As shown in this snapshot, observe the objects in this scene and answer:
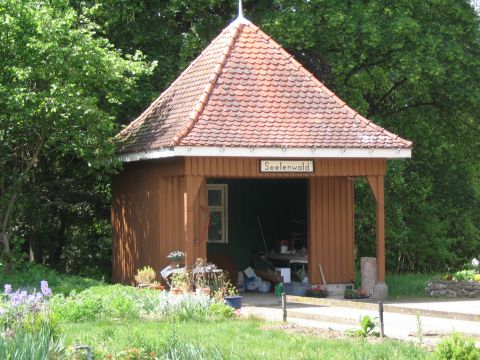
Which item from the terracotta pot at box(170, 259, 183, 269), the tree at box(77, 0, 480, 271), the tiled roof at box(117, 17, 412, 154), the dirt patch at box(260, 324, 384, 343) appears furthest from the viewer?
the tree at box(77, 0, 480, 271)

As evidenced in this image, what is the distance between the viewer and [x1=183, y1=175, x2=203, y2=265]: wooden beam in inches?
708

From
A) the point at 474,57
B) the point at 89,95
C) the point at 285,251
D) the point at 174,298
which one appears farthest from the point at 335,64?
the point at 174,298

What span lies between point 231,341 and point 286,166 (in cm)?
751

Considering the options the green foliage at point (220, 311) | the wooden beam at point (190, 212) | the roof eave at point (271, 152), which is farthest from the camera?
the wooden beam at point (190, 212)

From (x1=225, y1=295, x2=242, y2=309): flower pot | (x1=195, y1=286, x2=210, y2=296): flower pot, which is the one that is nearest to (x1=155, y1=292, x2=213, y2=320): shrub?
(x1=225, y1=295, x2=242, y2=309): flower pot

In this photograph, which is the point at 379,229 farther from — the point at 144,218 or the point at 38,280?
the point at 38,280

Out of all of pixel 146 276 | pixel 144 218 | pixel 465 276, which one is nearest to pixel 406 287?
pixel 465 276

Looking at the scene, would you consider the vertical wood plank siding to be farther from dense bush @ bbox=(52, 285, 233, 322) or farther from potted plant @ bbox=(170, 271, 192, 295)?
dense bush @ bbox=(52, 285, 233, 322)

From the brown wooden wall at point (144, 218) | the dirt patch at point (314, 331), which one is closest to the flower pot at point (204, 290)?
→ the brown wooden wall at point (144, 218)

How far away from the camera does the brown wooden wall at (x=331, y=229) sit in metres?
20.6

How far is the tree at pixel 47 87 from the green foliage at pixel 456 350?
11550 millimetres

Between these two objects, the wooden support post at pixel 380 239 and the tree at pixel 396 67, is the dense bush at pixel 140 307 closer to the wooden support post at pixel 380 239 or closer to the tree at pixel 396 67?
the wooden support post at pixel 380 239

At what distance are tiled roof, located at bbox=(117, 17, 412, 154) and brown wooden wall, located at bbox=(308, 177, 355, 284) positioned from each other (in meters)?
1.62

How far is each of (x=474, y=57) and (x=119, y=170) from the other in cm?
1090
